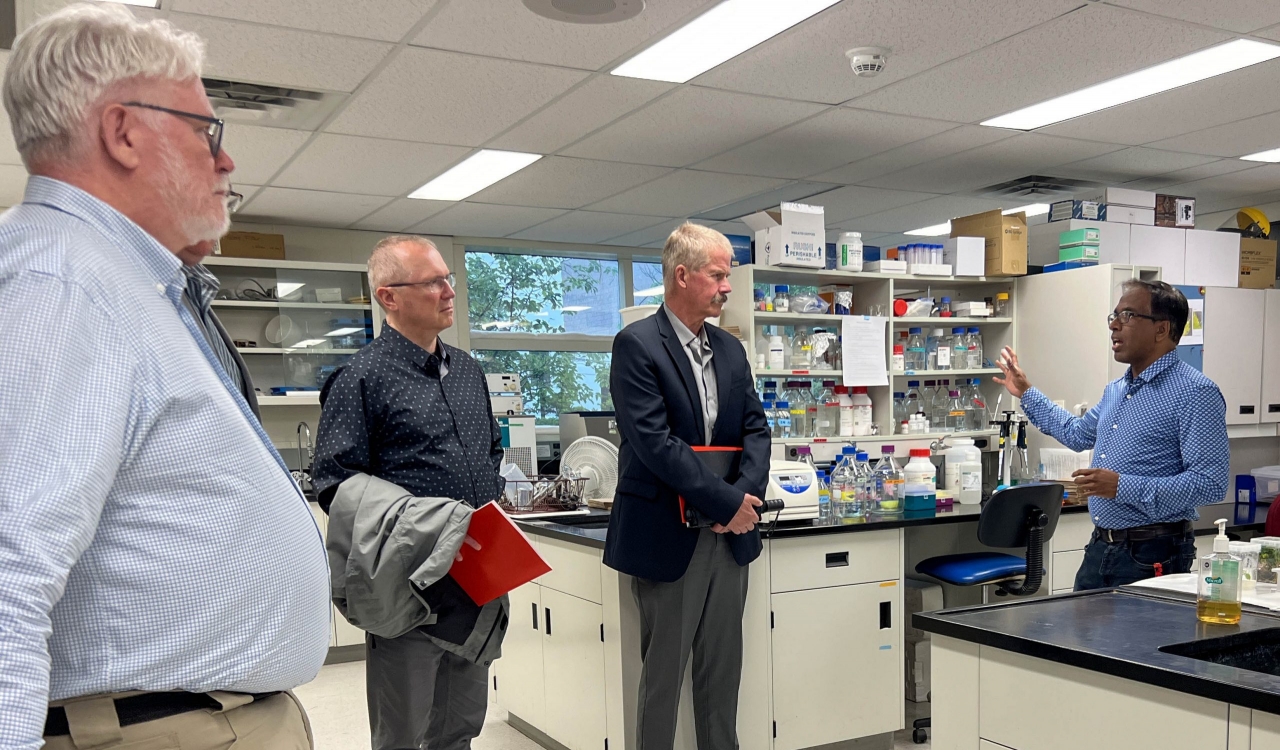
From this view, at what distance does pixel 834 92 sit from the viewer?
11.6ft

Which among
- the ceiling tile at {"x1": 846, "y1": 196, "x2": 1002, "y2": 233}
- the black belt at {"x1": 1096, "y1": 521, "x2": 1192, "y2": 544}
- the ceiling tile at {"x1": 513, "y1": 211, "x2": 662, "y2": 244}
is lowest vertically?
the black belt at {"x1": 1096, "y1": 521, "x2": 1192, "y2": 544}

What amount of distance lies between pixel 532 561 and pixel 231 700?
0.98 metres

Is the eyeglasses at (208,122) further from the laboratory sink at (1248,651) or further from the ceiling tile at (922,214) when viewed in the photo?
the ceiling tile at (922,214)

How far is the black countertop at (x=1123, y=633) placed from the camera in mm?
1294

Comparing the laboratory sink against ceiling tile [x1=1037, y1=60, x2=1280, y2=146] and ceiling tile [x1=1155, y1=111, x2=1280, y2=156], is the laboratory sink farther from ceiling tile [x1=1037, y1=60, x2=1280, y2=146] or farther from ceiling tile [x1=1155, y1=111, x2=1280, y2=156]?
ceiling tile [x1=1155, y1=111, x2=1280, y2=156]

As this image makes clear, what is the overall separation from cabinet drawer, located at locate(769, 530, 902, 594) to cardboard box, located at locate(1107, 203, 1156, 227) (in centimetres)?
274

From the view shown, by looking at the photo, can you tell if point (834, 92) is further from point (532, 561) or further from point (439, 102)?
point (532, 561)

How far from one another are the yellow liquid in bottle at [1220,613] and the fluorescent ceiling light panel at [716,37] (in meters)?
1.96

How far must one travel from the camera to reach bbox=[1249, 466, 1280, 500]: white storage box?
484cm

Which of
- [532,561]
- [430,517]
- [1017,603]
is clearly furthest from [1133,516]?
[430,517]

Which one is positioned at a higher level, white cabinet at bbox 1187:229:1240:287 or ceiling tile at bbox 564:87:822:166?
ceiling tile at bbox 564:87:822:166

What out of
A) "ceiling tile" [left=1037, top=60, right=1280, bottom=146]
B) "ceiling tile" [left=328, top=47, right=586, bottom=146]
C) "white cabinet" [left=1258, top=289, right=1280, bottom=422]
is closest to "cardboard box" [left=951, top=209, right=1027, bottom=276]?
"ceiling tile" [left=1037, top=60, right=1280, bottom=146]

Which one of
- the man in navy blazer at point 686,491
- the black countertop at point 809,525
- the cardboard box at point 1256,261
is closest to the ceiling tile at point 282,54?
the man in navy blazer at point 686,491

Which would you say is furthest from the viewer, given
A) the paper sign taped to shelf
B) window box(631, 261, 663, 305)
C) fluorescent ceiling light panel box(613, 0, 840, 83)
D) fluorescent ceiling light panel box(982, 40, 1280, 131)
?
window box(631, 261, 663, 305)
